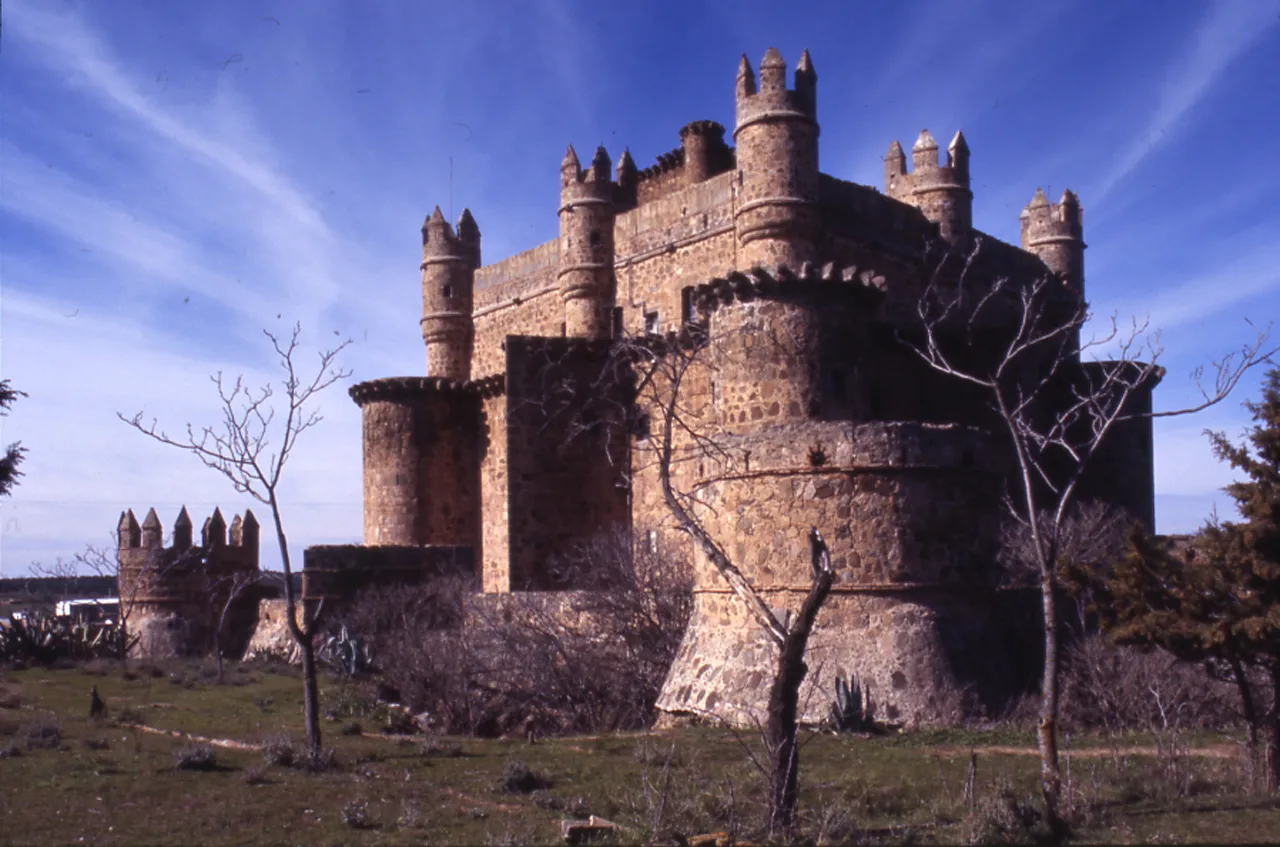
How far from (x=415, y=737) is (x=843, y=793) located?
7.89m

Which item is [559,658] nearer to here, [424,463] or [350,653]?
[350,653]

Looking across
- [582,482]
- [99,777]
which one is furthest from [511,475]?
[99,777]

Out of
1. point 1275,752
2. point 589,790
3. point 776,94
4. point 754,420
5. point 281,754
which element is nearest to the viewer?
point 1275,752

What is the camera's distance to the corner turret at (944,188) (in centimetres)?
2723

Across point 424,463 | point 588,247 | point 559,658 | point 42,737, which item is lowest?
point 42,737

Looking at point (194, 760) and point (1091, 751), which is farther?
point (194, 760)

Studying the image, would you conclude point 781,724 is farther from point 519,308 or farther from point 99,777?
point 519,308

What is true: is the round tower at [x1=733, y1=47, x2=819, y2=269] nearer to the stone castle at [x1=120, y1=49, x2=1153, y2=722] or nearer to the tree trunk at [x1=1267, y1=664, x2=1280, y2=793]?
the stone castle at [x1=120, y1=49, x2=1153, y2=722]

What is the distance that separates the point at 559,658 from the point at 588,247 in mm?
12751

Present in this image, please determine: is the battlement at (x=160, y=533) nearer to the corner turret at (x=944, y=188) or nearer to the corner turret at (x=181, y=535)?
the corner turret at (x=181, y=535)

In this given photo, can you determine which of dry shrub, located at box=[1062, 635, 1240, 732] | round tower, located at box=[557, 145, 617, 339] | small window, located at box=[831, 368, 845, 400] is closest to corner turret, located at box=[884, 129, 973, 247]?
round tower, located at box=[557, 145, 617, 339]

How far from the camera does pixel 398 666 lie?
19.0 metres

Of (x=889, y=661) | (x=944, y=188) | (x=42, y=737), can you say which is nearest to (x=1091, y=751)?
(x=889, y=661)

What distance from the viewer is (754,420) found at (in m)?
18.4
